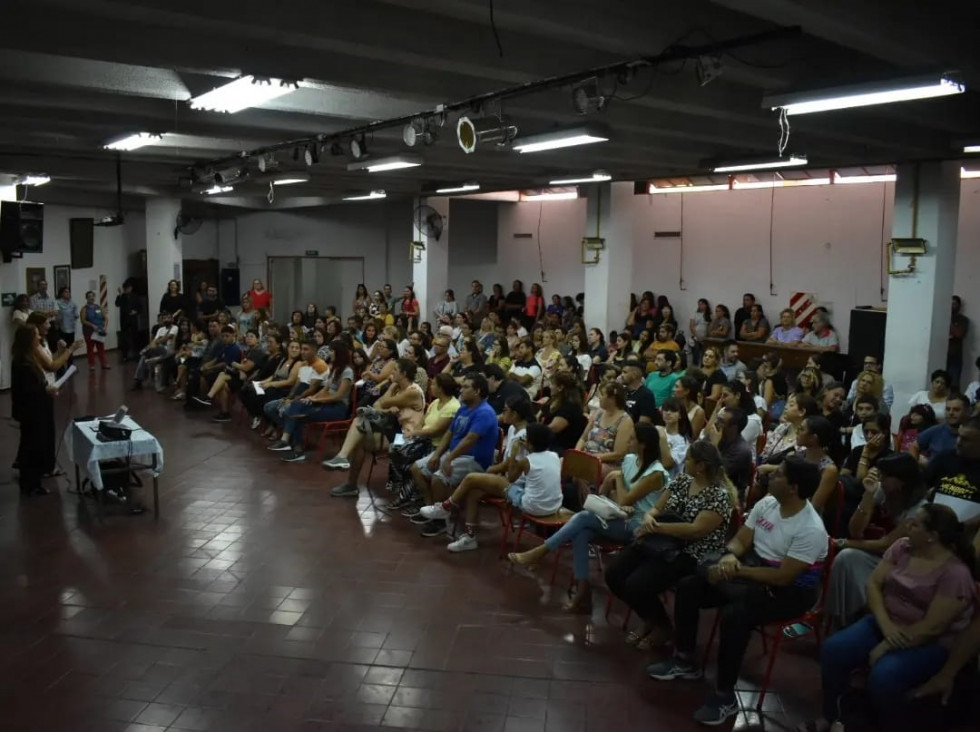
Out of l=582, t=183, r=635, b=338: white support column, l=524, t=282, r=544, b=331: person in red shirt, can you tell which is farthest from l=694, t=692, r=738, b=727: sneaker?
l=524, t=282, r=544, b=331: person in red shirt

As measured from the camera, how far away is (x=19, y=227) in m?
11.2

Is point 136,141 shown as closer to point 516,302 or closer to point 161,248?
point 161,248

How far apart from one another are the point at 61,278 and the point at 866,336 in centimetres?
1320

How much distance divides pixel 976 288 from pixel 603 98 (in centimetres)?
746

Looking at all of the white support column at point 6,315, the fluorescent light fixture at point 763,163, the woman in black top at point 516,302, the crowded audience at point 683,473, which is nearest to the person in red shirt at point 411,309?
the woman in black top at point 516,302

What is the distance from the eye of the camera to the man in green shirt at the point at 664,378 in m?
7.94

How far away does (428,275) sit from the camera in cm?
1581

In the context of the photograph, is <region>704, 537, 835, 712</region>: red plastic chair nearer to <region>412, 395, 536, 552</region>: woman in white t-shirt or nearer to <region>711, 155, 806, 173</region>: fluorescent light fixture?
<region>412, 395, 536, 552</region>: woman in white t-shirt

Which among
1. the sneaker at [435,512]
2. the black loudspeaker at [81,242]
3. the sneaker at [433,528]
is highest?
the black loudspeaker at [81,242]

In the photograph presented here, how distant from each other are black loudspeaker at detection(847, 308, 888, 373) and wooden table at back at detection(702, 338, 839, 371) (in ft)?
1.65

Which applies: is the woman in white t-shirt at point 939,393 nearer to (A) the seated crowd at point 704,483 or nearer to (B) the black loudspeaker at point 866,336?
(A) the seated crowd at point 704,483

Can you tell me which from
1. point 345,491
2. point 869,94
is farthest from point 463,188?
point 869,94

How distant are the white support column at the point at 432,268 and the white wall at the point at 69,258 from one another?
6292 mm

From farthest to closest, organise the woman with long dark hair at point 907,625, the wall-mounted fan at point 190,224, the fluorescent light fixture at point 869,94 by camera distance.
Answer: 1. the wall-mounted fan at point 190,224
2. the fluorescent light fixture at point 869,94
3. the woman with long dark hair at point 907,625
